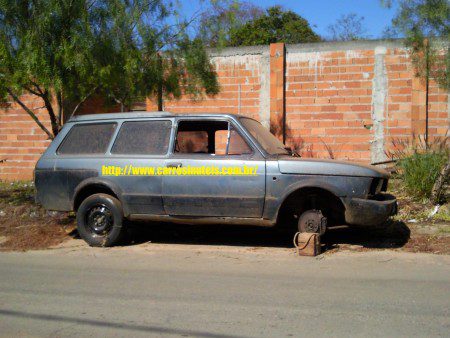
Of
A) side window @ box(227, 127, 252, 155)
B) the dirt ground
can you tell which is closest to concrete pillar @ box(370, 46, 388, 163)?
the dirt ground

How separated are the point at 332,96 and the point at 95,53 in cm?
542

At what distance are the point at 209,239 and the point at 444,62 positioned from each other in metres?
5.21

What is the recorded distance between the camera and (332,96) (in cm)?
1141

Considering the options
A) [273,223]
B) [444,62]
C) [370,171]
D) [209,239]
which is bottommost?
[209,239]

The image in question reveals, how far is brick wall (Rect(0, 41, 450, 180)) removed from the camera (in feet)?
36.1

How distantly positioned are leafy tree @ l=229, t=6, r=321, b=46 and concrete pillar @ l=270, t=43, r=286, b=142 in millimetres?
13845

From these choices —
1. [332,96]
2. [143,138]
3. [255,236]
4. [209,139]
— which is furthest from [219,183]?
[332,96]

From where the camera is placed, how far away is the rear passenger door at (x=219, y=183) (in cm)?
685

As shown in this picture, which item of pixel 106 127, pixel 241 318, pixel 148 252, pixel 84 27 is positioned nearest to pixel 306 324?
pixel 241 318

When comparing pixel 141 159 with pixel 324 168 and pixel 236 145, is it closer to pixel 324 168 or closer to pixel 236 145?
pixel 236 145

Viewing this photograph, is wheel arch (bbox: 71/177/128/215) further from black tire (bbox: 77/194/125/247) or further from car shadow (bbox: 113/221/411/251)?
car shadow (bbox: 113/221/411/251)

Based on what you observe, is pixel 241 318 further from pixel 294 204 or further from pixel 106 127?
pixel 106 127

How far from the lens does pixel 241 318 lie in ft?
15.3

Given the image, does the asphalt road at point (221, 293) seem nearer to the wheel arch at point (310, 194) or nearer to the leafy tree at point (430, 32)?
the wheel arch at point (310, 194)
